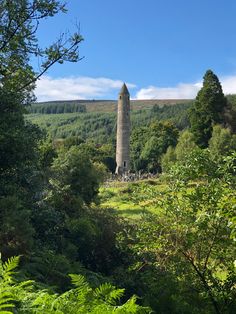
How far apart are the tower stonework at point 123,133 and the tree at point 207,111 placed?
18707 mm

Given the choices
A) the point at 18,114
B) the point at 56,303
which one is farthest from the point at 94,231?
the point at 56,303

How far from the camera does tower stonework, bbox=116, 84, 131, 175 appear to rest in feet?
231

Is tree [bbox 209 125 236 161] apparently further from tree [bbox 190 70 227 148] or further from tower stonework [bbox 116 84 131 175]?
tower stonework [bbox 116 84 131 175]

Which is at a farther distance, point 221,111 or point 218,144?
point 221,111

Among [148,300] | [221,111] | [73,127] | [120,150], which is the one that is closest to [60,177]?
[148,300]

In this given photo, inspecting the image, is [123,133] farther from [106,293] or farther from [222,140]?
[106,293]

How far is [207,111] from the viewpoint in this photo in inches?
2116

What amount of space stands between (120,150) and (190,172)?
62939 millimetres

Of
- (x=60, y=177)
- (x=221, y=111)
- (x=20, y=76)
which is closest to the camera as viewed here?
(x=20, y=76)

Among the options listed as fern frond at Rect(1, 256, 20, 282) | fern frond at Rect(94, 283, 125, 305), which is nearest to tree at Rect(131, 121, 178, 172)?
fern frond at Rect(94, 283, 125, 305)

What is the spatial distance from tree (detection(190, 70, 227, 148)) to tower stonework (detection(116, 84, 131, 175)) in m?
18.7

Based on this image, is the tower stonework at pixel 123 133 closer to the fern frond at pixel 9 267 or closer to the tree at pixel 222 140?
the tree at pixel 222 140

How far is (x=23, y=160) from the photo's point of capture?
444 inches

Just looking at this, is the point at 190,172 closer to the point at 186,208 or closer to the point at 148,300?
the point at 186,208
